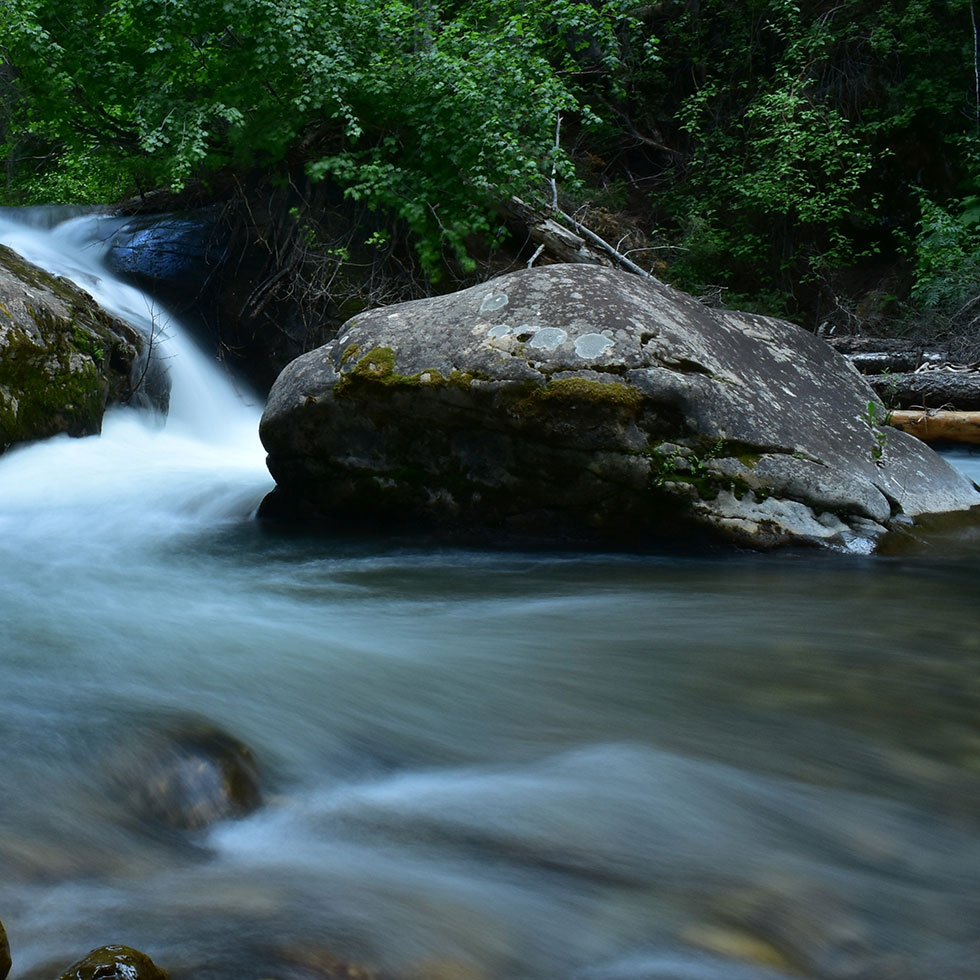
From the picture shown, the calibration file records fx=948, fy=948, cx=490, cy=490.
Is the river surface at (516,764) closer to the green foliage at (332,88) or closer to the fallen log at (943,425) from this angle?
the fallen log at (943,425)

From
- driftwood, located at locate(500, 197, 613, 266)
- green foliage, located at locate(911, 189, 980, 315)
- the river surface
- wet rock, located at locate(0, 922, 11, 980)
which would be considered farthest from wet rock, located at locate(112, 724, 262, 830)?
green foliage, located at locate(911, 189, 980, 315)

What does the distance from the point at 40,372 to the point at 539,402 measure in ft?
11.9

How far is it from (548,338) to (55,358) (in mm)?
3625

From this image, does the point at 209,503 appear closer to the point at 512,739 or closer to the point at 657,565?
the point at 657,565

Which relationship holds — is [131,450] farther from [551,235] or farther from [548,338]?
[551,235]

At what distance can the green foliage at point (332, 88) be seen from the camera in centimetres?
833

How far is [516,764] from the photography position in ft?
7.57

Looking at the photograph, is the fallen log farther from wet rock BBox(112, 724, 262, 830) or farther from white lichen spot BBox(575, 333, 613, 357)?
wet rock BBox(112, 724, 262, 830)

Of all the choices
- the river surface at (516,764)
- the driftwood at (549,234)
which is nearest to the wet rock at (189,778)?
the river surface at (516,764)

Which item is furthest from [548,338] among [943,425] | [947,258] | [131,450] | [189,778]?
[947,258]

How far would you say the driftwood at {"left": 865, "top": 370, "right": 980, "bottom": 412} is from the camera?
823 centimetres

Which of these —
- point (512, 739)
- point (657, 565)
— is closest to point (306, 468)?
point (657, 565)

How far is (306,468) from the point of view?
5246 mm

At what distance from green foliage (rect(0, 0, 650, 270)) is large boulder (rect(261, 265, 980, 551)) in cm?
393
